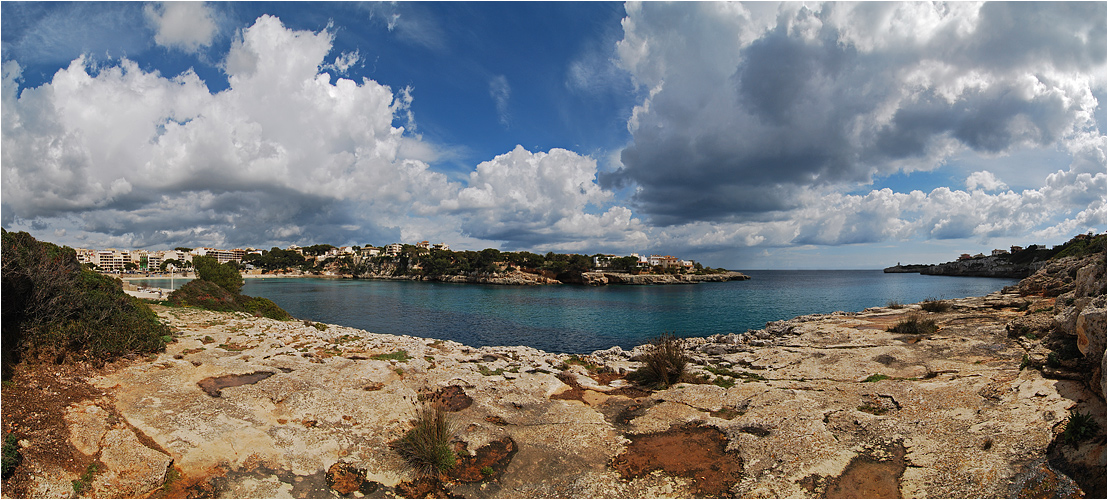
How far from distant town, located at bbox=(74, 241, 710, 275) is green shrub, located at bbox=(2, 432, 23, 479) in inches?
A: 4317

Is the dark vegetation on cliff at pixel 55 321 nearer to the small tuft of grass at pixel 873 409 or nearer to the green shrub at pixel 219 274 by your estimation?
the small tuft of grass at pixel 873 409

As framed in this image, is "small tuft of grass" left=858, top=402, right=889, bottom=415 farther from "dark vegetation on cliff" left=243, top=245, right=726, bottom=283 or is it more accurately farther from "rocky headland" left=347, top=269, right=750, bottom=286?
"dark vegetation on cliff" left=243, top=245, right=726, bottom=283

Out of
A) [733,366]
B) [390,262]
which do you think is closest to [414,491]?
[733,366]

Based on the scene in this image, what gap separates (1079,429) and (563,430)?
7009 millimetres

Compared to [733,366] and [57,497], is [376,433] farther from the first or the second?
[733,366]

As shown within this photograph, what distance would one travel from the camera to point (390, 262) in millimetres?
149250

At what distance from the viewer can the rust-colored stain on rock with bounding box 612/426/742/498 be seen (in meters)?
6.28

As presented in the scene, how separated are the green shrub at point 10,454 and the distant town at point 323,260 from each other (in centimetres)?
10965

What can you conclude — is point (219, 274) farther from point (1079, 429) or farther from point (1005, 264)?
point (1005, 264)

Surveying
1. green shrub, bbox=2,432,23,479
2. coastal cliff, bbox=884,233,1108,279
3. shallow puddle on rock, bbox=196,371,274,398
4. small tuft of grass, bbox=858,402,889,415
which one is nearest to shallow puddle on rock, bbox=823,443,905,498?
small tuft of grass, bbox=858,402,889,415

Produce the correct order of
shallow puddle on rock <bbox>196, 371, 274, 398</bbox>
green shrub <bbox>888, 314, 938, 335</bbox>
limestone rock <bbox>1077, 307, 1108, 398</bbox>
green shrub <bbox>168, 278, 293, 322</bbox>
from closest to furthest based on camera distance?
limestone rock <bbox>1077, 307, 1108, 398</bbox>, shallow puddle on rock <bbox>196, 371, 274, 398</bbox>, green shrub <bbox>888, 314, 938, 335</bbox>, green shrub <bbox>168, 278, 293, 322</bbox>

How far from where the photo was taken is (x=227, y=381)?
31.5 feet

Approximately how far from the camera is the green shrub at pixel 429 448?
6.55m

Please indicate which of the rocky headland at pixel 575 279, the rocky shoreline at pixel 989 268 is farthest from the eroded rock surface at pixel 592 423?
the rocky shoreline at pixel 989 268
